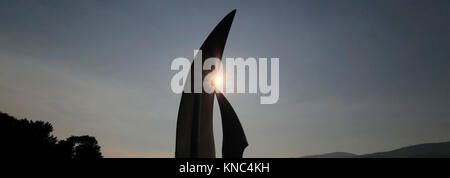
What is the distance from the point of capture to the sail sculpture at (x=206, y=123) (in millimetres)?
13602

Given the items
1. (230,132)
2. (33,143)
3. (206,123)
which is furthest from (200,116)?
(33,143)

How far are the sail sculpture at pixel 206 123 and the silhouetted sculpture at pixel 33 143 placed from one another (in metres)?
16.1

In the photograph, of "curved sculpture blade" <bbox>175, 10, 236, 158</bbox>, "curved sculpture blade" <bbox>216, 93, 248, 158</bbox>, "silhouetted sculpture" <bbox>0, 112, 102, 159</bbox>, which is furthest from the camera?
"silhouetted sculpture" <bbox>0, 112, 102, 159</bbox>

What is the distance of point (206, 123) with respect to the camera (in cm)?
1424

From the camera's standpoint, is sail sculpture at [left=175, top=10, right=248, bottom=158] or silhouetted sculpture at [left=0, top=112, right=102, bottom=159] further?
silhouetted sculpture at [left=0, top=112, right=102, bottom=159]

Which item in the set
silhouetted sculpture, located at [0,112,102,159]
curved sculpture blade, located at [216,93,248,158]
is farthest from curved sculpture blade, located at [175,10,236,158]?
silhouetted sculpture, located at [0,112,102,159]

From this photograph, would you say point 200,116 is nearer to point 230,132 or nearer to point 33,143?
point 230,132

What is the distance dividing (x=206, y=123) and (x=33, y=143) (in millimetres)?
21003

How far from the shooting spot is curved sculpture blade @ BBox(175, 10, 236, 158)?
Answer: 44.4 ft

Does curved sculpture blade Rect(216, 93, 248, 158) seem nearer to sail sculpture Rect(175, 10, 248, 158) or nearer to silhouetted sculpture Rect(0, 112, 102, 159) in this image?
sail sculpture Rect(175, 10, 248, 158)

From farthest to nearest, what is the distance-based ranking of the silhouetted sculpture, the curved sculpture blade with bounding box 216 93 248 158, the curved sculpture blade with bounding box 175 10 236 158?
the silhouetted sculpture < the curved sculpture blade with bounding box 216 93 248 158 < the curved sculpture blade with bounding box 175 10 236 158
